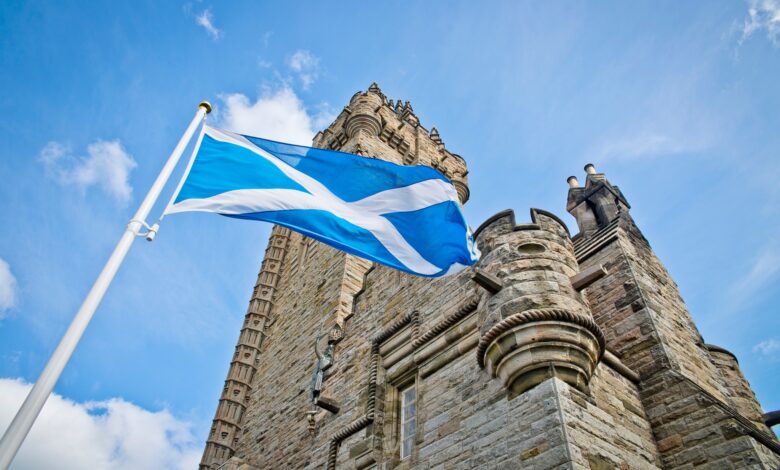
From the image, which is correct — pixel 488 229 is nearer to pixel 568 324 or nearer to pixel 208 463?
pixel 568 324

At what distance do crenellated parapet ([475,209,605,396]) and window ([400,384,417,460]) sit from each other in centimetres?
160

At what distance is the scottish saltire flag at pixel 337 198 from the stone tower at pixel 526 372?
0.76m

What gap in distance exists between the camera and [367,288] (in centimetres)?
1125

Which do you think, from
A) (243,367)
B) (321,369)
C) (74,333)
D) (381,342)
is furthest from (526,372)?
(243,367)

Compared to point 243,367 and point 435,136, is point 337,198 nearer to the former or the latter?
point 243,367

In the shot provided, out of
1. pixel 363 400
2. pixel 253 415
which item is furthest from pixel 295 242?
pixel 363 400

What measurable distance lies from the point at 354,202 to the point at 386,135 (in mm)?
18349

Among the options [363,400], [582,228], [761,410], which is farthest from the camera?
[582,228]

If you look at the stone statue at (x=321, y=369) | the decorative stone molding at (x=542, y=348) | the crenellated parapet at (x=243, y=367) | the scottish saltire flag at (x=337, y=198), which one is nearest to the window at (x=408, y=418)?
the decorative stone molding at (x=542, y=348)

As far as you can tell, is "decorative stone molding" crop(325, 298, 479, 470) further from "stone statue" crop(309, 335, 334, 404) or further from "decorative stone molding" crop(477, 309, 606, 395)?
"stone statue" crop(309, 335, 334, 404)

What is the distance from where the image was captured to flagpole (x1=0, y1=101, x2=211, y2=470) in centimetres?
356

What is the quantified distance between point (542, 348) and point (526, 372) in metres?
0.31

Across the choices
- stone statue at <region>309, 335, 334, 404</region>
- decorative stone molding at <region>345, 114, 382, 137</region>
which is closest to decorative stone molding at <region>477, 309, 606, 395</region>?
stone statue at <region>309, 335, 334, 404</region>

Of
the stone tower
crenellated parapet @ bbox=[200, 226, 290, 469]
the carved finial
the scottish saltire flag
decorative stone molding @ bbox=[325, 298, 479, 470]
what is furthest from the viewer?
the carved finial
